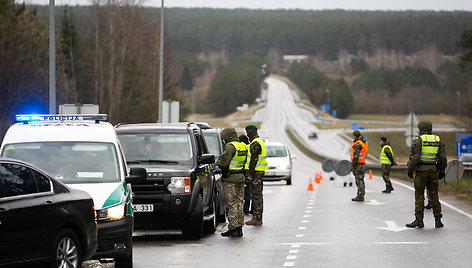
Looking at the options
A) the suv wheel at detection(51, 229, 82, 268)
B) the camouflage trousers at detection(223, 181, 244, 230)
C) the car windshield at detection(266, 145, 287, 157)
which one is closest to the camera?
the suv wheel at detection(51, 229, 82, 268)

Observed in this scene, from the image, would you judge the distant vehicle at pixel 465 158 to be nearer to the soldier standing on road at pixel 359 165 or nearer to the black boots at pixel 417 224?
the soldier standing on road at pixel 359 165

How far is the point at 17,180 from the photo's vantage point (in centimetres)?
964

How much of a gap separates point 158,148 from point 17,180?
7233 millimetres

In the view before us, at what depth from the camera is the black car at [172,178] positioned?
15.7 meters

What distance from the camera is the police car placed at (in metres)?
11.6

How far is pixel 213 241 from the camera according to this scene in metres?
16.1

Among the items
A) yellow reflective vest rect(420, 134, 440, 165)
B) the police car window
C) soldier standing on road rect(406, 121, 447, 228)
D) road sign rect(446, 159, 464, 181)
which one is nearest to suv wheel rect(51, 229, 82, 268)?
the police car window

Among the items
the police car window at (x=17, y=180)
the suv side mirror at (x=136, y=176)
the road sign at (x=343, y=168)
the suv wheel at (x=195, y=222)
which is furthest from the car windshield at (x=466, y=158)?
the police car window at (x=17, y=180)

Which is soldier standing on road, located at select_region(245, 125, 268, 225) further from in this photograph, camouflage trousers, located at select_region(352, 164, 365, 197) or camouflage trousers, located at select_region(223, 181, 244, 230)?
camouflage trousers, located at select_region(352, 164, 365, 197)

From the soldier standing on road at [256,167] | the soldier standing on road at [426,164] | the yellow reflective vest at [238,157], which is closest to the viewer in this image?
the yellow reflective vest at [238,157]

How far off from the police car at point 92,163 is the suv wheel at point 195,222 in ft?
9.43

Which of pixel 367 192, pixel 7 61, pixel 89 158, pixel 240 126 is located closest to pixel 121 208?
pixel 89 158

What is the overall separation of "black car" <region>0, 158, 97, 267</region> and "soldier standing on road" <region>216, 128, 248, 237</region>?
5.96 metres

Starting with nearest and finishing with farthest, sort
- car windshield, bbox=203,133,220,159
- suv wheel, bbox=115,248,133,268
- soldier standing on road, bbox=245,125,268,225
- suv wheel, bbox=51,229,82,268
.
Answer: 1. suv wheel, bbox=51,229,82,268
2. suv wheel, bbox=115,248,133,268
3. soldier standing on road, bbox=245,125,268,225
4. car windshield, bbox=203,133,220,159
